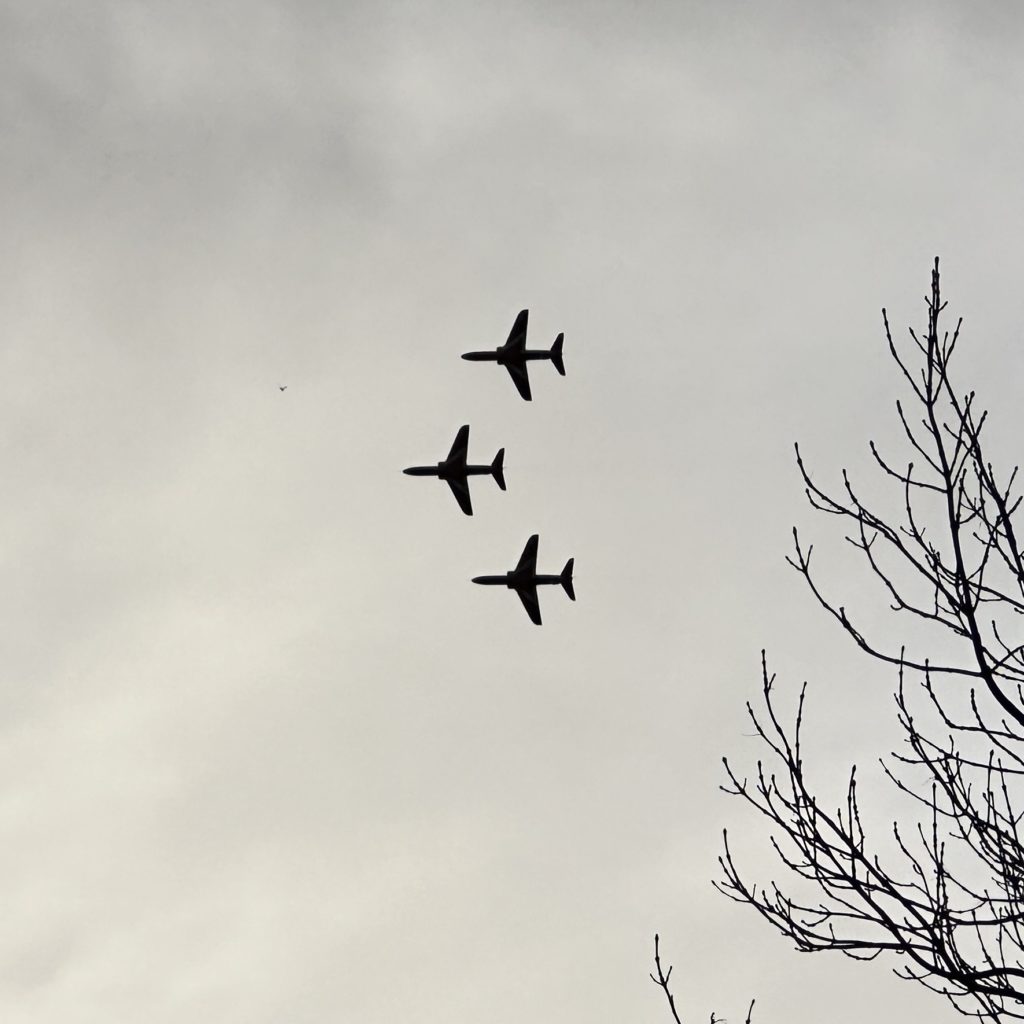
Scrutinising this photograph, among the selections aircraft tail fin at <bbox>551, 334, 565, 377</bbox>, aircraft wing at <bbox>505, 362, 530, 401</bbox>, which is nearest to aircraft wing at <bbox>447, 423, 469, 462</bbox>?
aircraft wing at <bbox>505, 362, 530, 401</bbox>

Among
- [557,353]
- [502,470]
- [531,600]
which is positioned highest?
[557,353]

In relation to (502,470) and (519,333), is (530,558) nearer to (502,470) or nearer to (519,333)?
(502,470)

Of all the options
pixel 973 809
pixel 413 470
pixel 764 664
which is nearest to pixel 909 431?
pixel 764 664

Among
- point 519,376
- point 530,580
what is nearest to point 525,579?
point 530,580

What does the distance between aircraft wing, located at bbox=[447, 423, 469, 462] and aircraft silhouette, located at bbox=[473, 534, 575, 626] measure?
4.70 metres

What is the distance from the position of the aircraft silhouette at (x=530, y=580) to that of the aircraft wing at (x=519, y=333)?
29.0 ft

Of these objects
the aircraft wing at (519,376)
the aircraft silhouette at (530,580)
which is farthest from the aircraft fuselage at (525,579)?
the aircraft wing at (519,376)

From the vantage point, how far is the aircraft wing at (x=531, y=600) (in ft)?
156

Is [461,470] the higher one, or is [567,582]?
[461,470]

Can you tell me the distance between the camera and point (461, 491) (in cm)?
5028

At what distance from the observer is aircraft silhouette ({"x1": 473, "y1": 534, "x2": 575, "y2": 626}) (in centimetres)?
4756

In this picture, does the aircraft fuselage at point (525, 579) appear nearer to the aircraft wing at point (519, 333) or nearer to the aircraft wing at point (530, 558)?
the aircraft wing at point (530, 558)

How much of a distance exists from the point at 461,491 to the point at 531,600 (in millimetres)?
5756

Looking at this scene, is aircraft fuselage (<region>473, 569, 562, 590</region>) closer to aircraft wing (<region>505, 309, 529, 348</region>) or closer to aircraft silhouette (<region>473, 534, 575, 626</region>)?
aircraft silhouette (<region>473, 534, 575, 626</region>)
